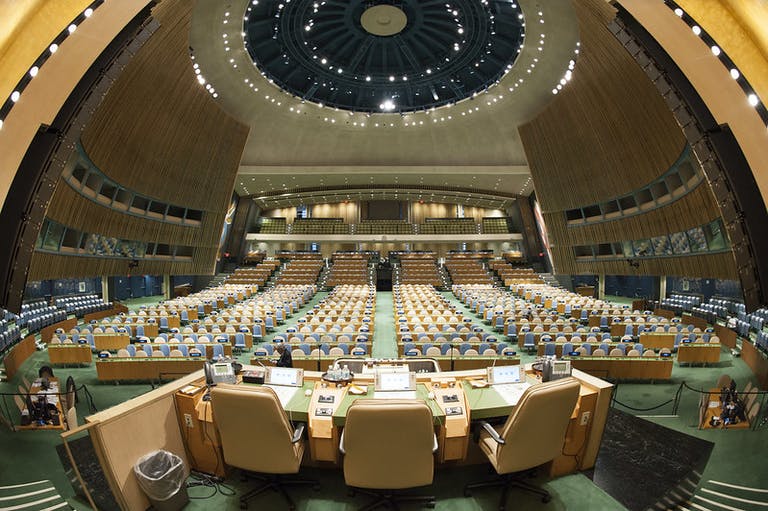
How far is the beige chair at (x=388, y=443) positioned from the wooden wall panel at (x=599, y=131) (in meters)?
13.4

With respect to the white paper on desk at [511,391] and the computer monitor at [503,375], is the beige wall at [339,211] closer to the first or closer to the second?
the computer monitor at [503,375]

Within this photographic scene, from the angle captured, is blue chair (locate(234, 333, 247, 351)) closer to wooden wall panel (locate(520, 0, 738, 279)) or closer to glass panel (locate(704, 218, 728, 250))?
wooden wall panel (locate(520, 0, 738, 279))

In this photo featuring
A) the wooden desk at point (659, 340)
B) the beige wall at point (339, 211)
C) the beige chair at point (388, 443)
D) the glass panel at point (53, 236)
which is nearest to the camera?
the beige chair at point (388, 443)

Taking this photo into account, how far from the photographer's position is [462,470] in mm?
3852

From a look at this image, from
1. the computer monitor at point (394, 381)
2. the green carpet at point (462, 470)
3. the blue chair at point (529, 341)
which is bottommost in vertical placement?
the green carpet at point (462, 470)

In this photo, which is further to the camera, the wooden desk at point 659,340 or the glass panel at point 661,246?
the glass panel at point 661,246

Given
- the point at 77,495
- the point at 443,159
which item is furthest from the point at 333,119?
the point at 77,495

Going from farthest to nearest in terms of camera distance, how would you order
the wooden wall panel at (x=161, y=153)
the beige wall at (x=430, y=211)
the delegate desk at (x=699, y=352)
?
the beige wall at (x=430, y=211), the wooden wall panel at (x=161, y=153), the delegate desk at (x=699, y=352)

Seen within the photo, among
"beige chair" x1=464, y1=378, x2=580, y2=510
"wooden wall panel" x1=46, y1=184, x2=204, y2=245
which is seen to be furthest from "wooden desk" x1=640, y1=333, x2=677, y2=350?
"wooden wall panel" x1=46, y1=184, x2=204, y2=245

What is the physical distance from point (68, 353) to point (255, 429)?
377 inches

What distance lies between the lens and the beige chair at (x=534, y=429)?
2.98 m

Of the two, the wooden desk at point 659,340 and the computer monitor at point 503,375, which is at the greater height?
the computer monitor at point 503,375

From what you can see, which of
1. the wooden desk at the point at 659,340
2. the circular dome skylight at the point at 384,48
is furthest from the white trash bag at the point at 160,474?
the circular dome skylight at the point at 384,48

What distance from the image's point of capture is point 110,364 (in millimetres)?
8203
